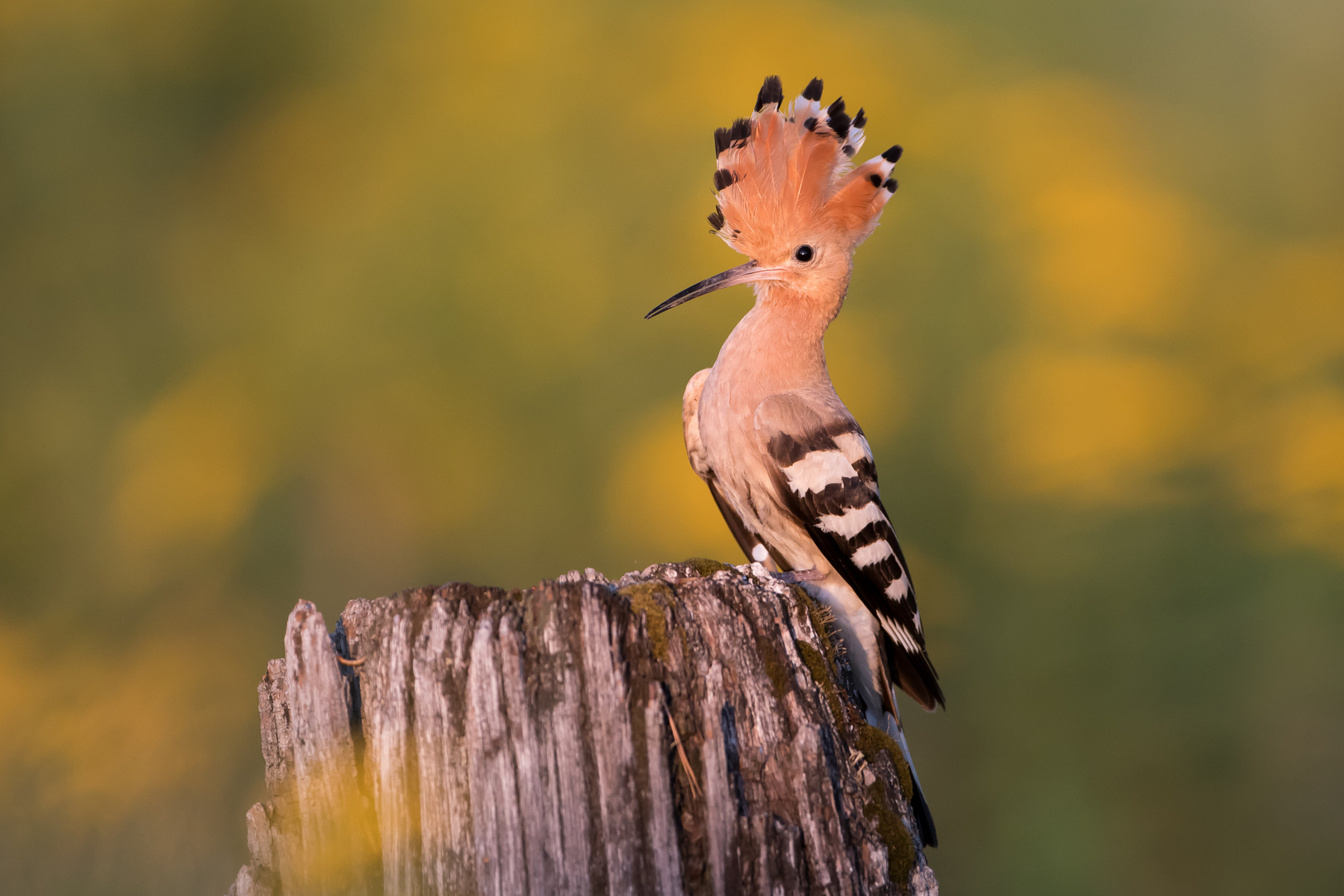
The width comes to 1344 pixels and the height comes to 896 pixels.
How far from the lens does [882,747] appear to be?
5.49 feet

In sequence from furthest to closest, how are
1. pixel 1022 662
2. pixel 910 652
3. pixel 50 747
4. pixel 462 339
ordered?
pixel 462 339 < pixel 1022 662 < pixel 50 747 < pixel 910 652

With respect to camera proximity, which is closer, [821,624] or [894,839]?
[894,839]

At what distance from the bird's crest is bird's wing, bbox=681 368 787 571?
47 centimetres

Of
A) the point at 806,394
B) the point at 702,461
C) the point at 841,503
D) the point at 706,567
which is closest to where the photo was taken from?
the point at 706,567

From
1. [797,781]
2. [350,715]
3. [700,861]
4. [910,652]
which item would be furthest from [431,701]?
[910,652]

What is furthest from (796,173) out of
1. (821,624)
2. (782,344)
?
(821,624)

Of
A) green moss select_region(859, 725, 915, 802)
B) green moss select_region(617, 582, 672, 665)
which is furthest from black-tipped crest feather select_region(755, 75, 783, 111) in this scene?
green moss select_region(859, 725, 915, 802)

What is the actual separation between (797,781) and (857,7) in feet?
16.1

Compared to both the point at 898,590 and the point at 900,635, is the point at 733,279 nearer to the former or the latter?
the point at 898,590

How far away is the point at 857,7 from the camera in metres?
5.33

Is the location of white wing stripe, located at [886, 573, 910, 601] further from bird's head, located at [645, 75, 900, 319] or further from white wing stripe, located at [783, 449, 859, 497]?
bird's head, located at [645, 75, 900, 319]

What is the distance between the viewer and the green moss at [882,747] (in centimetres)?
165

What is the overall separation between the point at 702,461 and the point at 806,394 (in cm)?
43

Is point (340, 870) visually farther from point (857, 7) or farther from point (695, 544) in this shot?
point (857, 7)
